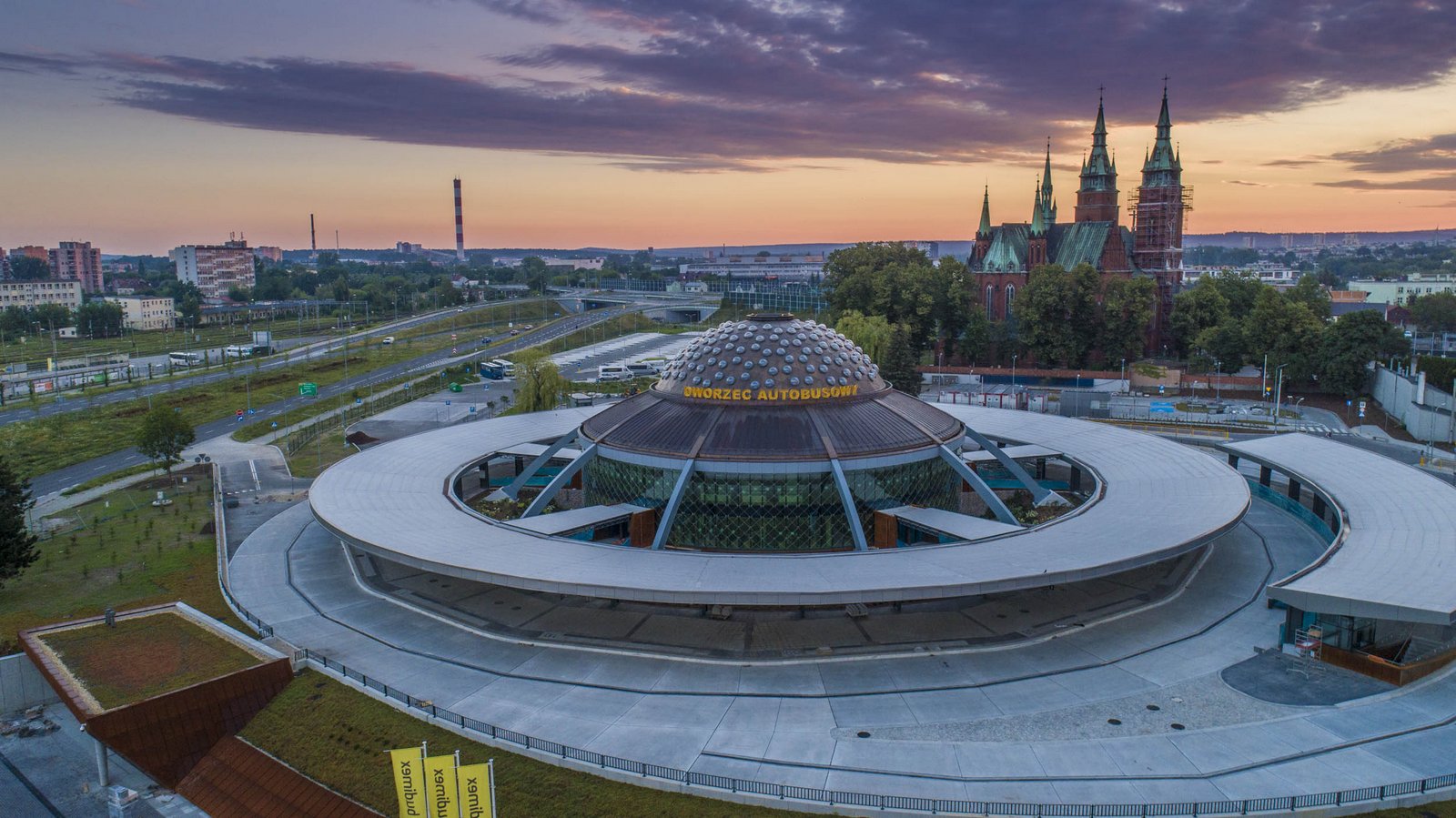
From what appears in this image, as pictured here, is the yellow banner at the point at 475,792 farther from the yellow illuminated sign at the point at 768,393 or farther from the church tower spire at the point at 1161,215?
the church tower spire at the point at 1161,215

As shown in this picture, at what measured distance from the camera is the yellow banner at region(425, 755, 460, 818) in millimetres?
23484

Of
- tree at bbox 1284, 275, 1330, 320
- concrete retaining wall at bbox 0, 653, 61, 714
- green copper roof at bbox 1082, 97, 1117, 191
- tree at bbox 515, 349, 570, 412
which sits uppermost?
green copper roof at bbox 1082, 97, 1117, 191

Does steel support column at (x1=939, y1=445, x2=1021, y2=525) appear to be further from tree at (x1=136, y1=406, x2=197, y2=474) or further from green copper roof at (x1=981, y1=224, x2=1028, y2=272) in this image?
green copper roof at (x1=981, y1=224, x2=1028, y2=272)

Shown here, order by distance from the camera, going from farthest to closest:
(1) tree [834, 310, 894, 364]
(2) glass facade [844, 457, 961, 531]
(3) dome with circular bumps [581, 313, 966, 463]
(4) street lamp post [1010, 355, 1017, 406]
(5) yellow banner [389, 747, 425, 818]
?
1. (1) tree [834, 310, 894, 364]
2. (4) street lamp post [1010, 355, 1017, 406]
3. (3) dome with circular bumps [581, 313, 966, 463]
4. (2) glass facade [844, 457, 961, 531]
5. (5) yellow banner [389, 747, 425, 818]

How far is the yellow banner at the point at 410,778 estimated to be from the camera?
23.7 metres

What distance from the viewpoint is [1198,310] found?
118938 millimetres

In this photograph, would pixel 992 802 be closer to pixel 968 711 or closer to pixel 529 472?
pixel 968 711

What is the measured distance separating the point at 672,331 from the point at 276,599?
425 ft

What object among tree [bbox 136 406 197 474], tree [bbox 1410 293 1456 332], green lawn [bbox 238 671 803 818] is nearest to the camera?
green lawn [bbox 238 671 803 818]

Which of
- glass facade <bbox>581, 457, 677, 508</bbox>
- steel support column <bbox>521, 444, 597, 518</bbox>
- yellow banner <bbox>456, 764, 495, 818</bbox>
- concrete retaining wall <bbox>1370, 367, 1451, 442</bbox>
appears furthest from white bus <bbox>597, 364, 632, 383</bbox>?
yellow banner <bbox>456, 764, 495, 818</bbox>

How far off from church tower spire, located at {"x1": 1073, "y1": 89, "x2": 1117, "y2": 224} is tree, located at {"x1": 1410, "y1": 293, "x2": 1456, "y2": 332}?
2267 inches

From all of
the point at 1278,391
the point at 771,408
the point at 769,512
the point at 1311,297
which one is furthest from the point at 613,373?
the point at 1311,297

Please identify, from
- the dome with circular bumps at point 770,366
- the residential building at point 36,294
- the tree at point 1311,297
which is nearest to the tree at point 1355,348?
the tree at point 1311,297

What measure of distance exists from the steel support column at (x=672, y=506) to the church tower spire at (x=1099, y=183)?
120189 millimetres
